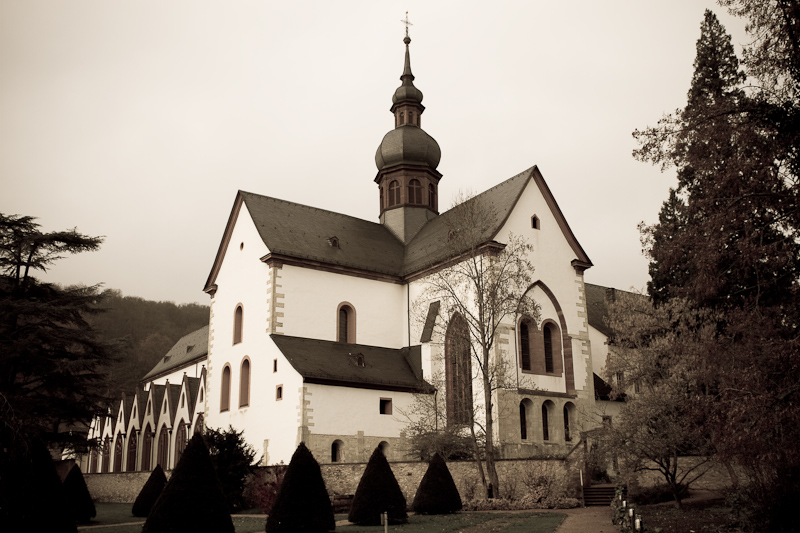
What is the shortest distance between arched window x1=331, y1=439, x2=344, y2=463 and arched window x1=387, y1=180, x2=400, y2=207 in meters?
16.2

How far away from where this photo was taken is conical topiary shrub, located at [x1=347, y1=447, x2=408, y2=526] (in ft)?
63.3

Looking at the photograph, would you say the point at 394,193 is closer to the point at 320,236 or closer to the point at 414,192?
the point at 414,192

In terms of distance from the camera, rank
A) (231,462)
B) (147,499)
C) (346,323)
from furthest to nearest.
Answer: (346,323) < (231,462) < (147,499)

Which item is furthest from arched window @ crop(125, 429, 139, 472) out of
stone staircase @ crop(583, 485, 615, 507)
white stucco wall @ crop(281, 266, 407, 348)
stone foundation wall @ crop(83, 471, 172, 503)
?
stone staircase @ crop(583, 485, 615, 507)

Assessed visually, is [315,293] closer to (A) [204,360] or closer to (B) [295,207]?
(B) [295,207]

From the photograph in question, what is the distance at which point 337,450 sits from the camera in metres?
29.7

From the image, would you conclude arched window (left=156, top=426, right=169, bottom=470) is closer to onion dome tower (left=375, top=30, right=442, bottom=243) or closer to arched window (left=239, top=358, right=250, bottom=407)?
arched window (left=239, top=358, right=250, bottom=407)

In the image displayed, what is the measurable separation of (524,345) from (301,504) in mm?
17093

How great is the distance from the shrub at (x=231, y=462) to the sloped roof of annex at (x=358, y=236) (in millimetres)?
9677

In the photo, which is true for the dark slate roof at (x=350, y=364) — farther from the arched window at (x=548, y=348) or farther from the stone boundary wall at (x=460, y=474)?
the arched window at (x=548, y=348)

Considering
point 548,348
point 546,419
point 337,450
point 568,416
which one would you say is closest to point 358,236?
point 548,348

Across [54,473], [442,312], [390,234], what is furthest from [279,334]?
[54,473]

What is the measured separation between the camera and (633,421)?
2189 cm

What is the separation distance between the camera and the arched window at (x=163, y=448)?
4544 centimetres
